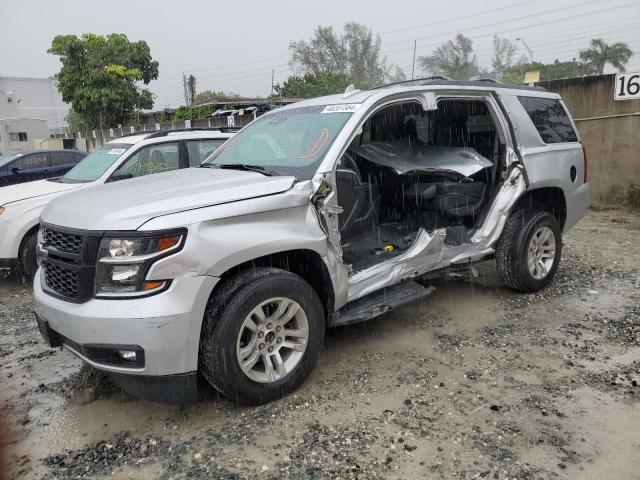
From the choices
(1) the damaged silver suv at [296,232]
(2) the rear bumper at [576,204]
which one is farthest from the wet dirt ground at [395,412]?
(2) the rear bumper at [576,204]

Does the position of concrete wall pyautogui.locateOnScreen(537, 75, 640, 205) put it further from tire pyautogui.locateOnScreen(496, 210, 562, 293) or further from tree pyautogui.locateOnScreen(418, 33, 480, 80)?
tree pyautogui.locateOnScreen(418, 33, 480, 80)

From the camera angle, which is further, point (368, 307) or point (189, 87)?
point (189, 87)

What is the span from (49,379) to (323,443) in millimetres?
2229

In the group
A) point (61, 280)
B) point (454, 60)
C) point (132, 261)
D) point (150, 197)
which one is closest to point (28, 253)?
point (61, 280)

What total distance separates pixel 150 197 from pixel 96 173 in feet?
12.9

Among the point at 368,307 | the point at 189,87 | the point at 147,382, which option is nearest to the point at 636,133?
the point at 368,307

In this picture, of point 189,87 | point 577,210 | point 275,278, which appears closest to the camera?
point 275,278

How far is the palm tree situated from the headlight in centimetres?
4185

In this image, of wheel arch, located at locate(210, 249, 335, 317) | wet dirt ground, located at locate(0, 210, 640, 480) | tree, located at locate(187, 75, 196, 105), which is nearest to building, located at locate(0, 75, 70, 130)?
tree, located at locate(187, 75, 196, 105)

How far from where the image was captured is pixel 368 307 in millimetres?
3854

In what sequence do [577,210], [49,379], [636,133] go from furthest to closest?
[636,133]
[577,210]
[49,379]

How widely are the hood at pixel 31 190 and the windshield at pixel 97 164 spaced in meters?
0.18

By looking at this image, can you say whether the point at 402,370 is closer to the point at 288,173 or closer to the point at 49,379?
the point at 288,173

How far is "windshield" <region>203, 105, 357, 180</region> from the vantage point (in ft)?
12.2
